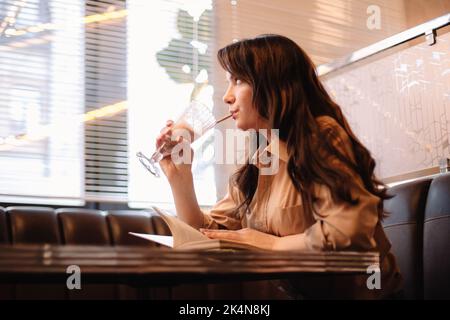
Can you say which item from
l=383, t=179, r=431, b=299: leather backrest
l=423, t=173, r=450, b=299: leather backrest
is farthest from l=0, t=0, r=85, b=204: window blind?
l=423, t=173, r=450, b=299: leather backrest

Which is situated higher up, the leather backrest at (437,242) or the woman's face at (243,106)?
the woman's face at (243,106)

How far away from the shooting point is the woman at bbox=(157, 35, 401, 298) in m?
1.08

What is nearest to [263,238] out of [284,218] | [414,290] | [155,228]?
[284,218]

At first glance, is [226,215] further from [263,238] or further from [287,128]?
[263,238]

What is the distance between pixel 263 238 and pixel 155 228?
29.6 inches

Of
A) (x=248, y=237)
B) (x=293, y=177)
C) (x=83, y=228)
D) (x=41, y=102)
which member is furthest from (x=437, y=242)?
(x=41, y=102)

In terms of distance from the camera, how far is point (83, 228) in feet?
5.54

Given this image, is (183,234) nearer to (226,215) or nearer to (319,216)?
(319,216)

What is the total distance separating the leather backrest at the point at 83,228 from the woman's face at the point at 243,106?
0.55m

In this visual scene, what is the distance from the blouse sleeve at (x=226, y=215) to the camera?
1.55 metres

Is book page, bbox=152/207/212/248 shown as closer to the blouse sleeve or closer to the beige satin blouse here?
the beige satin blouse

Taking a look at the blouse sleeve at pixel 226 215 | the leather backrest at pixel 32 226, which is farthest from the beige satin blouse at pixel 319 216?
the leather backrest at pixel 32 226

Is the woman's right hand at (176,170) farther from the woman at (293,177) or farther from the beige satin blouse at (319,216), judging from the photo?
the beige satin blouse at (319,216)

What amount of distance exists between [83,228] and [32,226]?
0.46 ft
